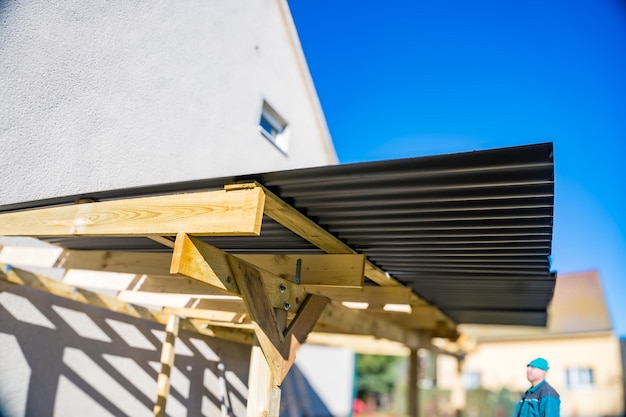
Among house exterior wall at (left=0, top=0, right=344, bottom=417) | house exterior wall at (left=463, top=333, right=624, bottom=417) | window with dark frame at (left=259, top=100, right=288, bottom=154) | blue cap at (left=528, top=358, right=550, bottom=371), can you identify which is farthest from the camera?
house exterior wall at (left=463, top=333, right=624, bottom=417)

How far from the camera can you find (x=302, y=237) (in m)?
3.74

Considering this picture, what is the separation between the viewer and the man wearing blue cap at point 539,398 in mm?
3928

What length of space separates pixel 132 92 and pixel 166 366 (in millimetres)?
2985

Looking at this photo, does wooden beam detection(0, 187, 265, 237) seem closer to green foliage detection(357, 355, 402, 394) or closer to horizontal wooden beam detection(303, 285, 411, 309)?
horizontal wooden beam detection(303, 285, 411, 309)

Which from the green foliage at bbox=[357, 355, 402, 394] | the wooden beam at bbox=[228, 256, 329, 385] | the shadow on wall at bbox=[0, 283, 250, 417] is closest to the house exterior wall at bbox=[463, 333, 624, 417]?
the green foliage at bbox=[357, 355, 402, 394]

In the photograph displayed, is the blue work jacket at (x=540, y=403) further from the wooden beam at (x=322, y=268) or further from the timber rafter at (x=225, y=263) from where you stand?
the wooden beam at (x=322, y=268)

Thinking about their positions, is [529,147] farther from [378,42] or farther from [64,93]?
[378,42]

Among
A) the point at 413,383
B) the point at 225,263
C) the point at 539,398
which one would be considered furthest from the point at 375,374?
the point at 225,263

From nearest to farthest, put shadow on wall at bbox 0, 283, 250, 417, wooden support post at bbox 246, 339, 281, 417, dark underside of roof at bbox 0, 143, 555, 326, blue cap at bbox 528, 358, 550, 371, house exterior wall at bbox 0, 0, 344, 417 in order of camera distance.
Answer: dark underside of roof at bbox 0, 143, 555, 326
wooden support post at bbox 246, 339, 281, 417
shadow on wall at bbox 0, 283, 250, 417
house exterior wall at bbox 0, 0, 344, 417
blue cap at bbox 528, 358, 550, 371

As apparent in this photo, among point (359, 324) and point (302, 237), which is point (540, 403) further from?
point (302, 237)

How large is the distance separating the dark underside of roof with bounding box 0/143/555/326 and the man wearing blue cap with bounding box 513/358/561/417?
34.4 inches

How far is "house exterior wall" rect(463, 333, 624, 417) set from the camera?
16.6 m

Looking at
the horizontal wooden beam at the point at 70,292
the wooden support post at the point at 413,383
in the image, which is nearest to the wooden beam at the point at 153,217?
the horizontal wooden beam at the point at 70,292

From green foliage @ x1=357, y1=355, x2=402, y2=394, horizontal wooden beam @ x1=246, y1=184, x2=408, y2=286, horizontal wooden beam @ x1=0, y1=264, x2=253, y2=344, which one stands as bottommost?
green foliage @ x1=357, y1=355, x2=402, y2=394
